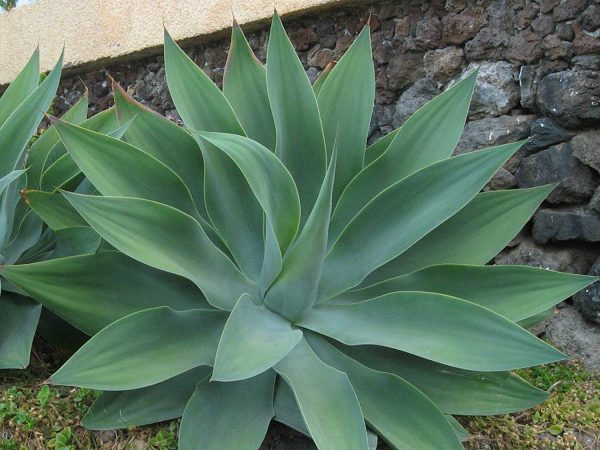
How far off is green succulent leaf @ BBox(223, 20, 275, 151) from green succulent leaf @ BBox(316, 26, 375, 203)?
126mm

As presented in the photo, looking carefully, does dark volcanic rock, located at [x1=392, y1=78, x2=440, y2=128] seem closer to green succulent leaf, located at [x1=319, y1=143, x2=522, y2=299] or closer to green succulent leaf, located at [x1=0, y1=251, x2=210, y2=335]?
green succulent leaf, located at [x1=319, y1=143, x2=522, y2=299]

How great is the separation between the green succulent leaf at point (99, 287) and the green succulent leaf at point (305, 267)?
0.15 meters

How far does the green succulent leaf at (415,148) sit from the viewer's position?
1.42m

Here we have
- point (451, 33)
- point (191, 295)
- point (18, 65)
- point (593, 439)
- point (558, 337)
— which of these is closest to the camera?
point (191, 295)

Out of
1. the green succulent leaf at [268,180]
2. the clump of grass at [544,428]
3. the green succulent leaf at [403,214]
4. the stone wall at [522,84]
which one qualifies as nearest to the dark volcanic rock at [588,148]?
the stone wall at [522,84]

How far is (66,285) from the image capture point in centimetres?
120

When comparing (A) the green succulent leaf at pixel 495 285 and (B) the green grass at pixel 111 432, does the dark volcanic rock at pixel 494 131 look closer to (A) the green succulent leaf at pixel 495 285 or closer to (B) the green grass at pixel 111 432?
(B) the green grass at pixel 111 432

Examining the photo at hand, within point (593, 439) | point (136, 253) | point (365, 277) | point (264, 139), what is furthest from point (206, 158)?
point (593, 439)

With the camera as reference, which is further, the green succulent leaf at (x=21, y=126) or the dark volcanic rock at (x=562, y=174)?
the dark volcanic rock at (x=562, y=174)

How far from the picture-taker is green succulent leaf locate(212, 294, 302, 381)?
0.98 m

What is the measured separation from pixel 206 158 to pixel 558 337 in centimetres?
170

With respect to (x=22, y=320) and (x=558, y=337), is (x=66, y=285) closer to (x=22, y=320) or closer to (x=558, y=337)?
(x=22, y=320)

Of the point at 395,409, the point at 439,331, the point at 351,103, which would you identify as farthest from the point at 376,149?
the point at 395,409

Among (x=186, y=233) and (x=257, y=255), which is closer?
(x=186, y=233)
